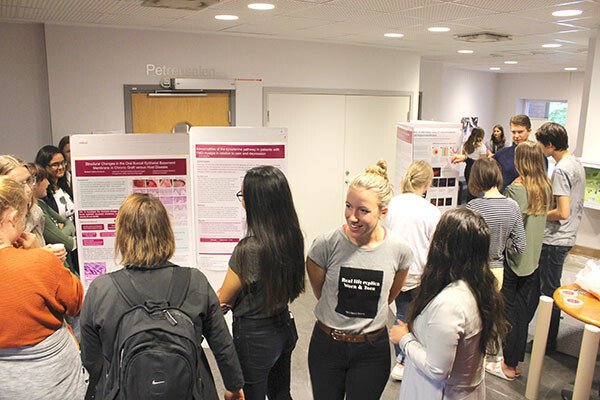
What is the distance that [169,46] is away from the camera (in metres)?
4.54

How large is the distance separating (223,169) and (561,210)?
2.33m

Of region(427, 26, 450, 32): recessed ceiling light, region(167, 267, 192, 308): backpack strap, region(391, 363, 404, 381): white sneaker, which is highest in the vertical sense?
region(427, 26, 450, 32): recessed ceiling light

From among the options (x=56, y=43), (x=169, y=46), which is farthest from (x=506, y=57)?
(x=56, y=43)

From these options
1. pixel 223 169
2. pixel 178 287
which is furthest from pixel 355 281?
pixel 223 169

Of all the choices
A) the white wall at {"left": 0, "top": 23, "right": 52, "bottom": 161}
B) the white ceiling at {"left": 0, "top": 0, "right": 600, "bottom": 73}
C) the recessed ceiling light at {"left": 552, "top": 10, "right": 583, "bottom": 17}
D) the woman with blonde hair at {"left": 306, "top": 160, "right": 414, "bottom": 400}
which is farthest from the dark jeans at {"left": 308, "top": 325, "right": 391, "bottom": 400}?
the white wall at {"left": 0, "top": 23, "right": 52, "bottom": 161}

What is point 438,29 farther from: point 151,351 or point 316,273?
point 151,351

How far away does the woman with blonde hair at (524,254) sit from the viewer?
312 cm

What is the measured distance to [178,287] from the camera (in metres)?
1.69

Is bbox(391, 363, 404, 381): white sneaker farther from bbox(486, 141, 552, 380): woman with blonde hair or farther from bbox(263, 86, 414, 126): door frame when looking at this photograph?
bbox(263, 86, 414, 126): door frame

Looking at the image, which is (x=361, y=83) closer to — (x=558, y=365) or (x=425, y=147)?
(x=425, y=147)

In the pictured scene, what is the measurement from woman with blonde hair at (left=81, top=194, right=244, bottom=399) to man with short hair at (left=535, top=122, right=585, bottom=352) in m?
2.65

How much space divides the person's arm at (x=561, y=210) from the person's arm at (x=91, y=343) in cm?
302

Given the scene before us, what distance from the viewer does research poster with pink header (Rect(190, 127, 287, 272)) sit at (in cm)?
296

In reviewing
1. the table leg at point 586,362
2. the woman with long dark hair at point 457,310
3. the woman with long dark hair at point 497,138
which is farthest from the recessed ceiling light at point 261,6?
the woman with long dark hair at point 497,138
